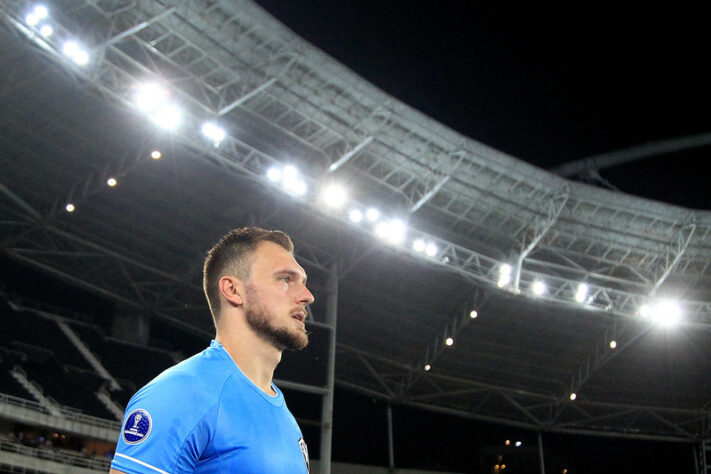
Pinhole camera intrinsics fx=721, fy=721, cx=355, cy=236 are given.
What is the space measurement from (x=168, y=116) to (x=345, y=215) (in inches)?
248

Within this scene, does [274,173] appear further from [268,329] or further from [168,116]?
[268,329]

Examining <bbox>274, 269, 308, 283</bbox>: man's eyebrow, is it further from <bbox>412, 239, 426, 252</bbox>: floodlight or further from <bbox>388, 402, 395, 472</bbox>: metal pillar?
<bbox>388, 402, 395, 472</bbox>: metal pillar

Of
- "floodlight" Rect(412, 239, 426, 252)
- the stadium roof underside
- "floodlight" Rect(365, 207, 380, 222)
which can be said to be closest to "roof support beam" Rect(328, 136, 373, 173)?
the stadium roof underside

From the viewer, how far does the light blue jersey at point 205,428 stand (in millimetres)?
2352

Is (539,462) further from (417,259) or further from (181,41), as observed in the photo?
(181,41)

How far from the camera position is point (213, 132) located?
19672 mm

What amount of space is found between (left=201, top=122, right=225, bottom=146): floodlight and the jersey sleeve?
17682 mm

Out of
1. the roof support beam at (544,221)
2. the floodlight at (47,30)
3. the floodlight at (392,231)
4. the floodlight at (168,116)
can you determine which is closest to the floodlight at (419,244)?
the floodlight at (392,231)

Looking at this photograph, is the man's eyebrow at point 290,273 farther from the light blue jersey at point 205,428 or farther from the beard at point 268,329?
the light blue jersey at point 205,428

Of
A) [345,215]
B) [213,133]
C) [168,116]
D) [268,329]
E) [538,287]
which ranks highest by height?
[213,133]

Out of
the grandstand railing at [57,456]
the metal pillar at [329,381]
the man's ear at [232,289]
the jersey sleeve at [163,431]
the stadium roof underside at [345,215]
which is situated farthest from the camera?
the metal pillar at [329,381]

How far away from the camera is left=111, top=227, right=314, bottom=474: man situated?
2.38 metres

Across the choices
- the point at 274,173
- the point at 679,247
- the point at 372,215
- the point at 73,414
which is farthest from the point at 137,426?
the point at 679,247

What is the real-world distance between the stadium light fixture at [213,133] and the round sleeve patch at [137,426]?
1774 cm
